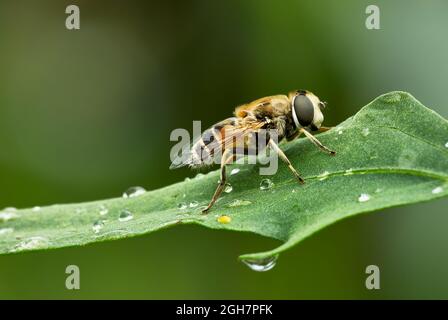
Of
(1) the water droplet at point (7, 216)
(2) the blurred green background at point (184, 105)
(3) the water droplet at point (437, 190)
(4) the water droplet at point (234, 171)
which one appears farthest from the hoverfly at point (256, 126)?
(2) the blurred green background at point (184, 105)

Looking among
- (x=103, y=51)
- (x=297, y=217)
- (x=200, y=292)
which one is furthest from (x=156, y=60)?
(x=297, y=217)

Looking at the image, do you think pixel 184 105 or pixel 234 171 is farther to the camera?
pixel 184 105

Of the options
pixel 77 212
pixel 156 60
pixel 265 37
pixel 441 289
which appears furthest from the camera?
pixel 156 60

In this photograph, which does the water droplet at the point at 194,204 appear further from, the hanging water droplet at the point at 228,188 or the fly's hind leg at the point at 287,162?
the fly's hind leg at the point at 287,162

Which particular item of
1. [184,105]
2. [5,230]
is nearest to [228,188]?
[5,230]

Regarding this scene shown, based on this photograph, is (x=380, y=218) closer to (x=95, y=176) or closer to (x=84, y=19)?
(x=95, y=176)

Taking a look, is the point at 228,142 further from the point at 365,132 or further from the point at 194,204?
the point at 365,132
